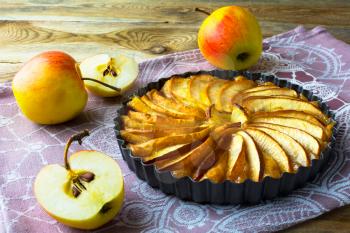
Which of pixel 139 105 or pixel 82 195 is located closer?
pixel 82 195

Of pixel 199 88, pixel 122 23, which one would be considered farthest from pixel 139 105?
pixel 122 23

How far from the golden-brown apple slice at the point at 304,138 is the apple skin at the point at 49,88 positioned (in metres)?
0.56

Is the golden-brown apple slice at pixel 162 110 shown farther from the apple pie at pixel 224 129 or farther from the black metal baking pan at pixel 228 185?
the black metal baking pan at pixel 228 185

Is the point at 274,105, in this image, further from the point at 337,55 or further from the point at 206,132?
the point at 337,55

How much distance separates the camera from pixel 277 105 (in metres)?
1.34

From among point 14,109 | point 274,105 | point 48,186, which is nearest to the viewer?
point 48,186

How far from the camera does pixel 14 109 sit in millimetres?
1581

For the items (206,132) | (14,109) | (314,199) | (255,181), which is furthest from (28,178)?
(314,199)

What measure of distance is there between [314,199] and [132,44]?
3.46ft

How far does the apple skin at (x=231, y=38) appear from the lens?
162cm

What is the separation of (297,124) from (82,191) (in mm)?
542

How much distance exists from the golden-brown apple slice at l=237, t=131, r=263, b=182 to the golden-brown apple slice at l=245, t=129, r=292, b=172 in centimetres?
2

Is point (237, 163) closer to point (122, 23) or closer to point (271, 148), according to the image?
point (271, 148)

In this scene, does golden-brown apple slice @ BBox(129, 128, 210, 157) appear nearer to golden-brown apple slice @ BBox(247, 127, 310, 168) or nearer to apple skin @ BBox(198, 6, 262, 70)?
golden-brown apple slice @ BBox(247, 127, 310, 168)
